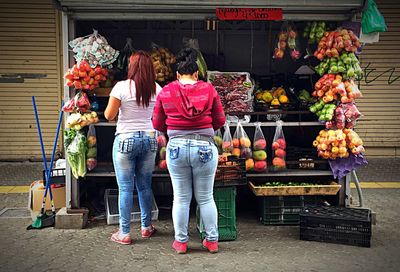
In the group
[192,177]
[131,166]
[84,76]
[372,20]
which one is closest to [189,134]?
[192,177]

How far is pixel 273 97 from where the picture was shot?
6887mm

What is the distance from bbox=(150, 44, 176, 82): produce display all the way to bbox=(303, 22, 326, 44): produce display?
1.77 m

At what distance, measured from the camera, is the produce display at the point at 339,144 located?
628 centimetres

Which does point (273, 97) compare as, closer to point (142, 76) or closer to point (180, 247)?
point (142, 76)

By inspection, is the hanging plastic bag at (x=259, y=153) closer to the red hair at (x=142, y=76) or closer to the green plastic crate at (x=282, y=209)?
the green plastic crate at (x=282, y=209)

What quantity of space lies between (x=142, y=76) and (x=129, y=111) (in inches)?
16.0

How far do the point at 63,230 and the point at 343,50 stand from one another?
4.04 metres

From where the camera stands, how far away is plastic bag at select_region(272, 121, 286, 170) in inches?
262

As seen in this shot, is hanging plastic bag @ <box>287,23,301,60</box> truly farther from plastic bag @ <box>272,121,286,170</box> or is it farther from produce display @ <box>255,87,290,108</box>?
plastic bag @ <box>272,121,286,170</box>

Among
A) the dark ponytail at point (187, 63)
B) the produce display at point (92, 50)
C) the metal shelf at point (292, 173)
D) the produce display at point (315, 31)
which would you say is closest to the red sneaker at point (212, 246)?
the metal shelf at point (292, 173)

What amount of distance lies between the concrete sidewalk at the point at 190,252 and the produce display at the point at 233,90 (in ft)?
4.89

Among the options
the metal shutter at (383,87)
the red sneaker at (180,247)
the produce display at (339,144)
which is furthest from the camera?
the metal shutter at (383,87)

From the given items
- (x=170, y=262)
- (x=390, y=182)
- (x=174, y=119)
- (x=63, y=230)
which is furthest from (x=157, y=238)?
(x=390, y=182)

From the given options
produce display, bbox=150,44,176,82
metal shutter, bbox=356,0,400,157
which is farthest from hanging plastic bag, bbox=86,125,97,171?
metal shutter, bbox=356,0,400,157
